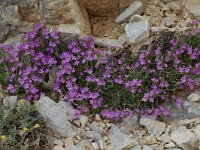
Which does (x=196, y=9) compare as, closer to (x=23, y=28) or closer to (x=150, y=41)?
(x=150, y=41)

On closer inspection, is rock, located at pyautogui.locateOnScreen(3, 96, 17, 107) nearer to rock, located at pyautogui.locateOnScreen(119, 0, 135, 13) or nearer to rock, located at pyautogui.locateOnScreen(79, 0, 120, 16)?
rock, located at pyautogui.locateOnScreen(79, 0, 120, 16)

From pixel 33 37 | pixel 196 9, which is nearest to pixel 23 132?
pixel 33 37

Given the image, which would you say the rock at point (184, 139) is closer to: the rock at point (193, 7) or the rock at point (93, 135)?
the rock at point (93, 135)

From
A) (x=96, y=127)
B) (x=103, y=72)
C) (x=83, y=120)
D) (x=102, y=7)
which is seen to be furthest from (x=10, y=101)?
(x=102, y=7)

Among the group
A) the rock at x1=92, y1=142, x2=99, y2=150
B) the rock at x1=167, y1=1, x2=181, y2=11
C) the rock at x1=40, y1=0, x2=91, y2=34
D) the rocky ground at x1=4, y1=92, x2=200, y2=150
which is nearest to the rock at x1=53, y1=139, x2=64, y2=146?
the rocky ground at x1=4, y1=92, x2=200, y2=150

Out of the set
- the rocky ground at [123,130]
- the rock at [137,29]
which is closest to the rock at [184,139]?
the rocky ground at [123,130]

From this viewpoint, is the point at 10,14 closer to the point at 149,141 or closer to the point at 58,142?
the point at 58,142
